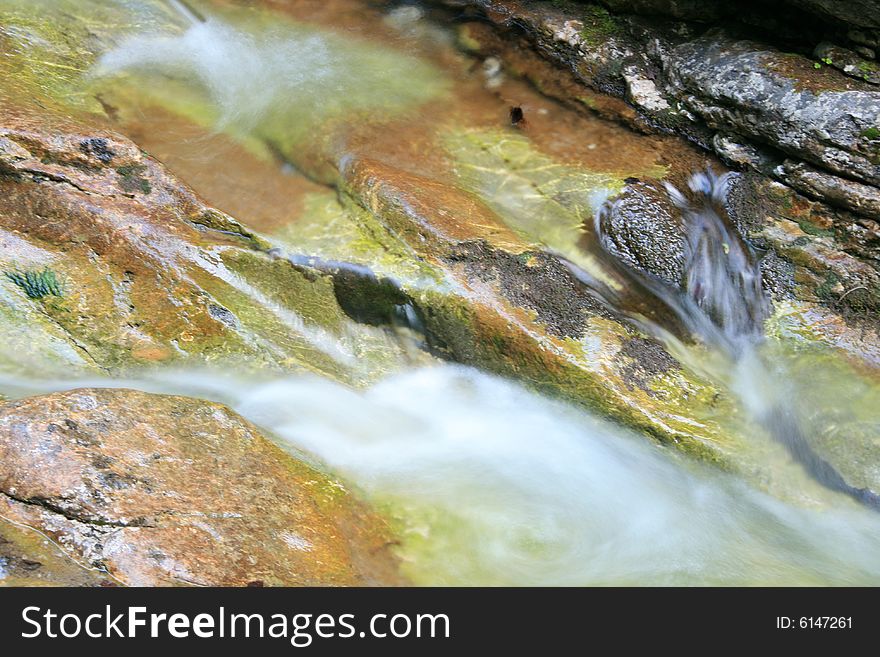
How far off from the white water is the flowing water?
1 centimetres

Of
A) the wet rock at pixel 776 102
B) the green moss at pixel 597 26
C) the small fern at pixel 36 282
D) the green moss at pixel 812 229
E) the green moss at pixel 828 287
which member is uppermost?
the green moss at pixel 597 26

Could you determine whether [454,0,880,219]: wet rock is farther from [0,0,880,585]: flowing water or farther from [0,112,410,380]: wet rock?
[0,112,410,380]: wet rock

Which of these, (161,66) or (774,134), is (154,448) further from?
(774,134)

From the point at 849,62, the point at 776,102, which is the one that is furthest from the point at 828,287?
the point at 849,62

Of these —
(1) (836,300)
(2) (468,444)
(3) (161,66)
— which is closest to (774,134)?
(1) (836,300)

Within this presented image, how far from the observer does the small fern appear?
649cm

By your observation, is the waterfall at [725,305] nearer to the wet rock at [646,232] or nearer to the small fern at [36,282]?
the wet rock at [646,232]

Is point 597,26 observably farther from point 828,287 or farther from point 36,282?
point 36,282

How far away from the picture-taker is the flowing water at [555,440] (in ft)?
18.8

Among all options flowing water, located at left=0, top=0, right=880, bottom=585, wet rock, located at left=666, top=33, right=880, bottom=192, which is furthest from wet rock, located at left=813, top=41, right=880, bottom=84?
flowing water, located at left=0, top=0, right=880, bottom=585

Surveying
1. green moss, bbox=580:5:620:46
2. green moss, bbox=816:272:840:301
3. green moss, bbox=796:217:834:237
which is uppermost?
green moss, bbox=580:5:620:46

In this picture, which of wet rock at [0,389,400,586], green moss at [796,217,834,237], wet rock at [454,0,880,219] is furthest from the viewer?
green moss at [796,217,834,237]

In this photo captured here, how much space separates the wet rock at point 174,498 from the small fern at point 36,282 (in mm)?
1549

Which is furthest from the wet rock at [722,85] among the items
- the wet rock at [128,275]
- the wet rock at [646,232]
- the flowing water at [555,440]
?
the wet rock at [128,275]
